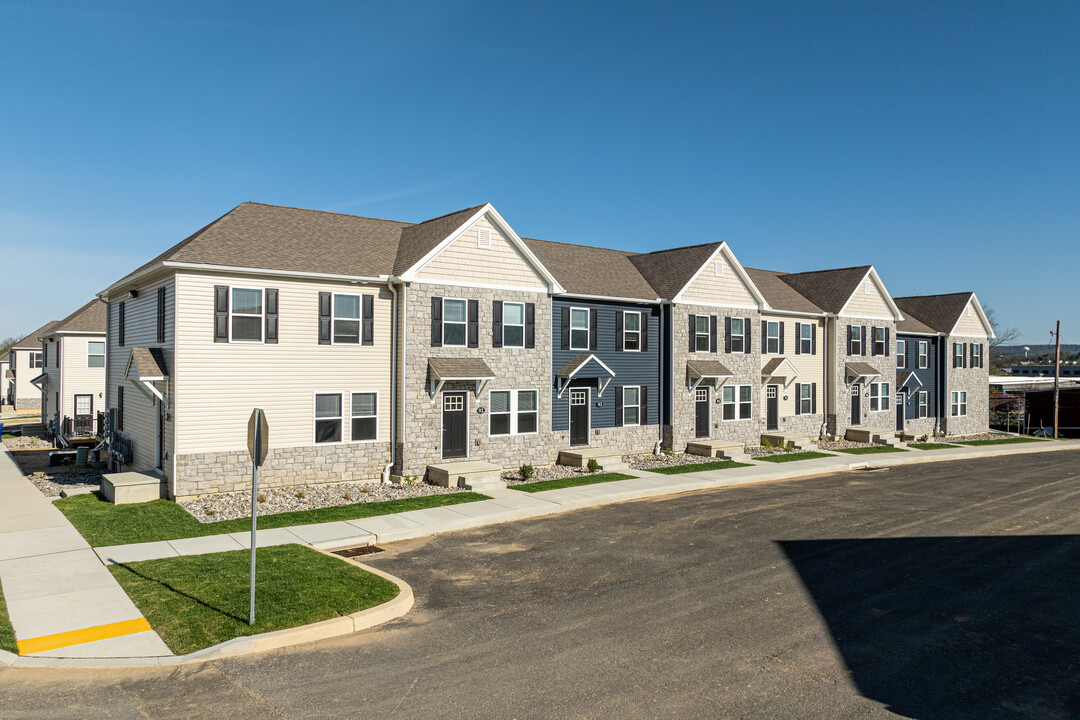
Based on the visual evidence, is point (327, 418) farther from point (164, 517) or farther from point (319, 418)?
point (164, 517)

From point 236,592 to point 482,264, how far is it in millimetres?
14327

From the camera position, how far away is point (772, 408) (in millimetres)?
A: 34844

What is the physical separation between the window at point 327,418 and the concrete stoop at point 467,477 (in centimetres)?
307

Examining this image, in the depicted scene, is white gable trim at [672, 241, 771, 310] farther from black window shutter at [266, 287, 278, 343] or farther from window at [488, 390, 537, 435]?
black window shutter at [266, 287, 278, 343]

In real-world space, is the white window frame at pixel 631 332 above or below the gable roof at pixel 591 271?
below

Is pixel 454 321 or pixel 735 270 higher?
pixel 735 270

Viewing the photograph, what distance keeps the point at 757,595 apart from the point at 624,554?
10.3ft

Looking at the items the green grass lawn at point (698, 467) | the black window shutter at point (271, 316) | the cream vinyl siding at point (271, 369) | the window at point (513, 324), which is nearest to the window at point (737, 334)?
the green grass lawn at point (698, 467)

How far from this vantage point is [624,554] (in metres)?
13.8

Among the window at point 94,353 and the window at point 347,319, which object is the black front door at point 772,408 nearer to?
the window at point 347,319

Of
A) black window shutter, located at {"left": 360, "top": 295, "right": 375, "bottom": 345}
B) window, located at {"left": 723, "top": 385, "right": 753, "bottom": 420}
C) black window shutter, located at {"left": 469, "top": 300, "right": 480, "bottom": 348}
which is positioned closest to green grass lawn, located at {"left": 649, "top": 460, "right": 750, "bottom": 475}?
window, located at {"left": 723, "top": 385, "right": 753, "bottom": 420}

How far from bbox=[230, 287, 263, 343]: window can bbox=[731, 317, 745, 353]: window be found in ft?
65.5

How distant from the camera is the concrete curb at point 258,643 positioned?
836cm

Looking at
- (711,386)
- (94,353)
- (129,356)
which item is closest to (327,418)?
(129,356)
